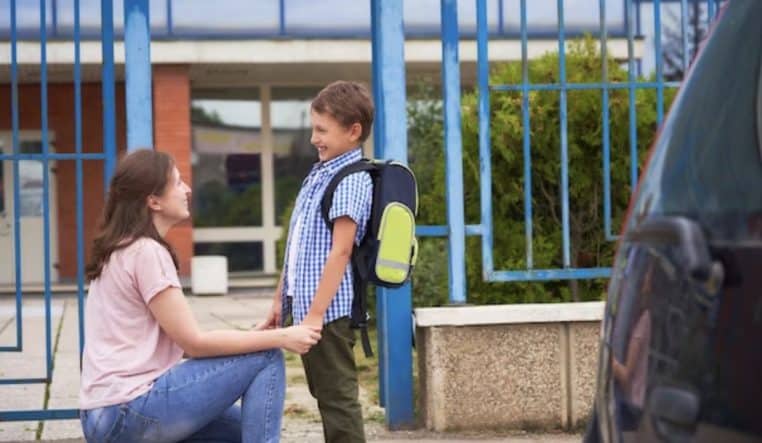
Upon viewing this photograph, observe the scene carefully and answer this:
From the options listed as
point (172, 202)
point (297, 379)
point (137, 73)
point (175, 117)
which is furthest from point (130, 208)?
point (175, 117)

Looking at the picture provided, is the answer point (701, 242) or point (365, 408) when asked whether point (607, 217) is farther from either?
point (701, 242)

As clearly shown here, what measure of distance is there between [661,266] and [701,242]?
0.10 metres

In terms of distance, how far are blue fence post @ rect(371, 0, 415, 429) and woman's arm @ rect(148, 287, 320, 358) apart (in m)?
2.19

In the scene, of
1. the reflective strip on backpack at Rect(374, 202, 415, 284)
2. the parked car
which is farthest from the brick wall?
the parked car

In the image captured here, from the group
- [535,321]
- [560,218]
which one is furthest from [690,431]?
[560,218]

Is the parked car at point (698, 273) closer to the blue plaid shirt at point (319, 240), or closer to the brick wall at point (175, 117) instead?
the blue plaid shirt at point (319, 240)

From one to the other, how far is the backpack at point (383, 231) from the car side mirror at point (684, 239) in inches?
95.5

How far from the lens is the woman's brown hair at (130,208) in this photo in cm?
404

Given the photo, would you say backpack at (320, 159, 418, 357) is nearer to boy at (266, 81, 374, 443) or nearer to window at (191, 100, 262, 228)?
boy at (266, 81, 374, 443)

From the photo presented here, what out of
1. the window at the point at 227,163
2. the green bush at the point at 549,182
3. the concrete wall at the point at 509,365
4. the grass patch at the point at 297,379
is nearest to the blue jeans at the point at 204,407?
the concrete wall at the point at 509,365

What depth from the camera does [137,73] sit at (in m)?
6.18

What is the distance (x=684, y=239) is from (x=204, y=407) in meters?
2.18

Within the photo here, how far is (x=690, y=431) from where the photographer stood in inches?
80.0

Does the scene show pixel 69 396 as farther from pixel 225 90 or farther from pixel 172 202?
pixel 225 90
